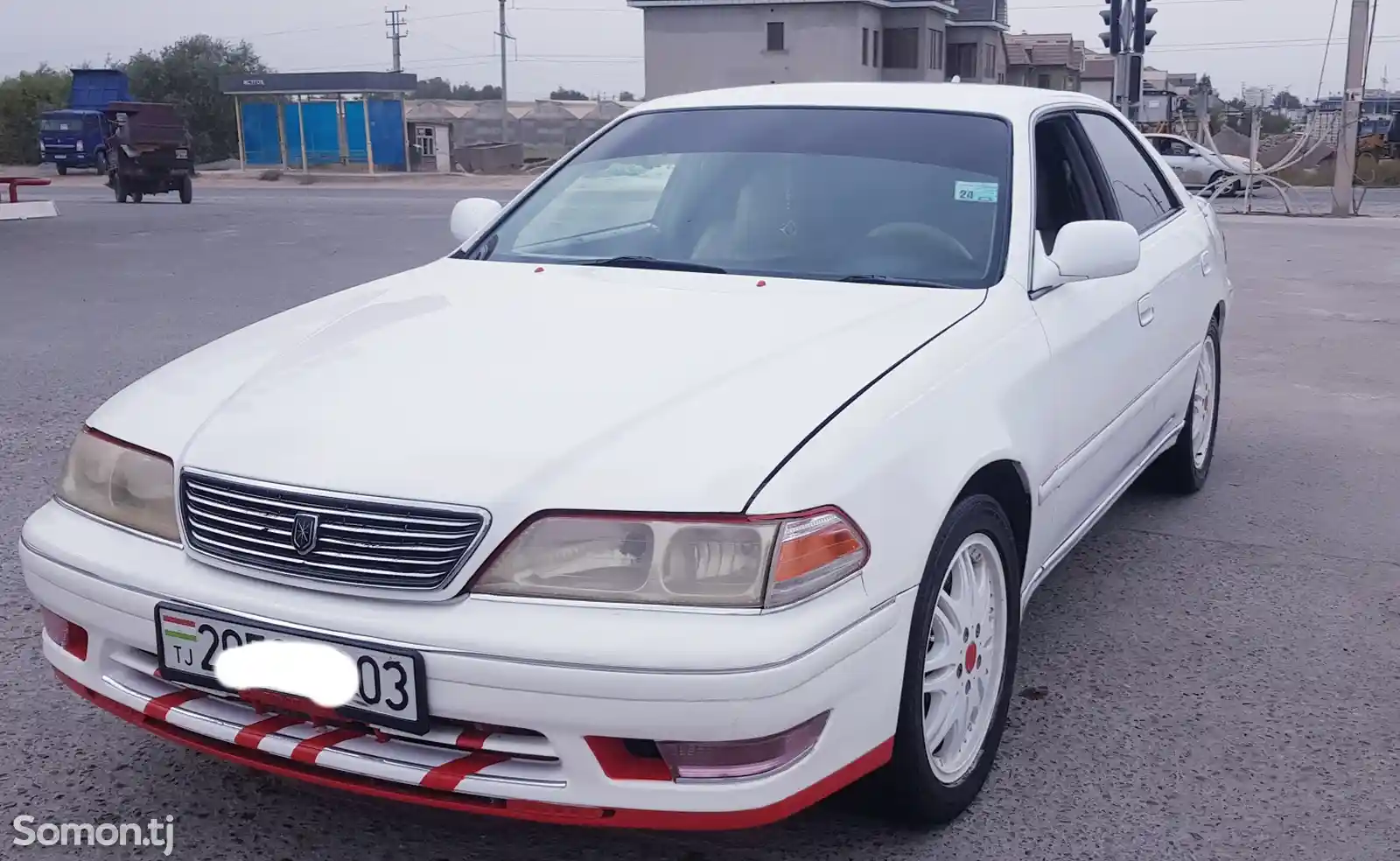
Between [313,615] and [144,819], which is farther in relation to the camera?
[144,819]

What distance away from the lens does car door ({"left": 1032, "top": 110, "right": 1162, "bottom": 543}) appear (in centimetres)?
329

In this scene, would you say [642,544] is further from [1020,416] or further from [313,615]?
[1020,416]

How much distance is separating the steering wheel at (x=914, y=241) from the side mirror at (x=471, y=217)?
1.29 m

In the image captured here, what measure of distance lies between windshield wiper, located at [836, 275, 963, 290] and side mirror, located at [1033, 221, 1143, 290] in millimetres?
242

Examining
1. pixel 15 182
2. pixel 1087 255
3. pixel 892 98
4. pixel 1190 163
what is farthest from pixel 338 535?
pixel 1190 163

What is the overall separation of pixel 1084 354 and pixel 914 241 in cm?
52

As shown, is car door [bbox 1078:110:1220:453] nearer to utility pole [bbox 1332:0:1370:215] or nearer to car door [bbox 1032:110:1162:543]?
car door [bbox 1032:110:1162:543]

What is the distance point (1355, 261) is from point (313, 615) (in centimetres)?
1393

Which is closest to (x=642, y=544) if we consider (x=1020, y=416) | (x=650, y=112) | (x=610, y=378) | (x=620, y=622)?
(x=620, y=622)

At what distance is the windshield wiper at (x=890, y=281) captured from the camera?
128 inches

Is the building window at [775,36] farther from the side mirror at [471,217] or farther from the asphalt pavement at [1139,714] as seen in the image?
the side mirror at [471,217]

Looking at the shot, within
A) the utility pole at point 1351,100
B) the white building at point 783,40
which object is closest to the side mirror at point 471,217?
the utility pole at point 1351,100

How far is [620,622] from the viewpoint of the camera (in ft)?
7.13

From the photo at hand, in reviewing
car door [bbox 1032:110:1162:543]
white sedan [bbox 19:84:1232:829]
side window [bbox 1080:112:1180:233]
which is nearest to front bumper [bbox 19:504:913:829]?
white sedan [bbox 19:84:1232:829]
